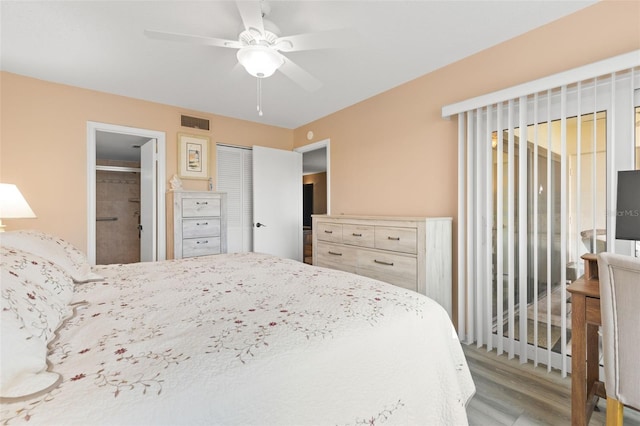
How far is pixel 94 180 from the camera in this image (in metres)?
3.18

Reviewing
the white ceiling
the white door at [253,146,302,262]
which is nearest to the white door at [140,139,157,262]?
the white ceiling

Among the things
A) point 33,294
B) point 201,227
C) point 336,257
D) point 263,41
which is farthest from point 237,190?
point 33,294

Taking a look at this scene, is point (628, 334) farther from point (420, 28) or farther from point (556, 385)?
point (420, 28)

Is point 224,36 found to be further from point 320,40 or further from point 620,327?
point 620,327

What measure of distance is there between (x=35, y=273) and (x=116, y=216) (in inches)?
207

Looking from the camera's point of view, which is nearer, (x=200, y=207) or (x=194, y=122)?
(x=200, y=207)

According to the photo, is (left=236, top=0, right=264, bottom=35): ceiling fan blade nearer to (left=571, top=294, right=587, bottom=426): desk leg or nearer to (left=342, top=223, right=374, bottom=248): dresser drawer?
(left=342, top=223, right=374, bottom=248): dresser drawer

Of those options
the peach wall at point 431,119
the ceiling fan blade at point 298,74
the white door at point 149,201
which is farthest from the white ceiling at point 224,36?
the white door at point 149,201

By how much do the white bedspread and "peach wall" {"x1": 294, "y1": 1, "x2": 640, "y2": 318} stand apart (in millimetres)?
1627

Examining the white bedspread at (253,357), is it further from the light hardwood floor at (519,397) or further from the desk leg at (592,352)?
the desk leg at (592,352)

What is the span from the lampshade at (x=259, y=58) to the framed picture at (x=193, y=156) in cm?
222

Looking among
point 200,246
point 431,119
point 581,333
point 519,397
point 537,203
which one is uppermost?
point 431,119

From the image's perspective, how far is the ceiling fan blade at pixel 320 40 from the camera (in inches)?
63.2

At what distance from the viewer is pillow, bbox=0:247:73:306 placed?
1003 mm
